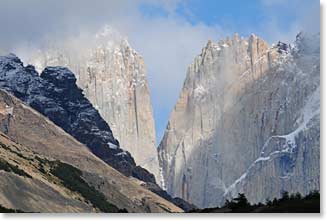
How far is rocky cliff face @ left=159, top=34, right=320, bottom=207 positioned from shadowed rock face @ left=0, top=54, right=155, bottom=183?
27.2 feet

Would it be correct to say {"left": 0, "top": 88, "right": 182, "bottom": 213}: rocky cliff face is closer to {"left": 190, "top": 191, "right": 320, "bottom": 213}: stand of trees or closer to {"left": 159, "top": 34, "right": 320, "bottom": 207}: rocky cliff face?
{"left": 159, "top": 34, "right": 320, "bottom": 207}: rocky cliff face

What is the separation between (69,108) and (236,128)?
3472cm

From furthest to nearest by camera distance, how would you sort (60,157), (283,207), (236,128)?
(236,128) < (60,157) < (283,207)

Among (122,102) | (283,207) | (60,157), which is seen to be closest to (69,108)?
(122,102)

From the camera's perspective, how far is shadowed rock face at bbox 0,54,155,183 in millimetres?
116688

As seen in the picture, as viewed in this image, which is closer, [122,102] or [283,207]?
[283,207]

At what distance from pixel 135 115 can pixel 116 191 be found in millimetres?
57112

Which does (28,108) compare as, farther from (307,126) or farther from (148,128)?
(307,126)

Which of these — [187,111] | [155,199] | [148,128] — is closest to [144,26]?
[155,199]

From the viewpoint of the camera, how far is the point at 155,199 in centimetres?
8950

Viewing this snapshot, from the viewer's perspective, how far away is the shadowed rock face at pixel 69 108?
4594 inches

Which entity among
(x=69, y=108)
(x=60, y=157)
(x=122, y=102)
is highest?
(x=122, y=102)

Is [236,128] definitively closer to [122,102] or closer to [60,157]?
[60,157]

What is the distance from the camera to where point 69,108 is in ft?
415
